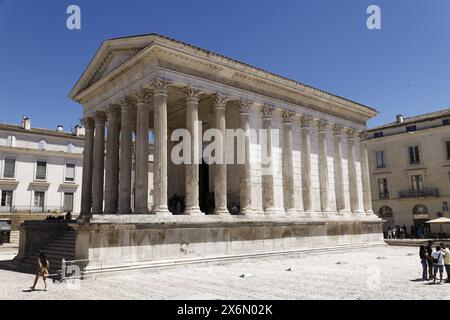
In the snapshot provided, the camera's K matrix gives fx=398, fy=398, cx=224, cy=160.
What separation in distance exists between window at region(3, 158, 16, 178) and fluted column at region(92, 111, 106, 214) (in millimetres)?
21234

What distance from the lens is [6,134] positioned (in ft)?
131

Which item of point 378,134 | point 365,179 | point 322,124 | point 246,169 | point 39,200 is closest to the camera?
point 246,169

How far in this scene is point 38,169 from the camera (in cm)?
4119

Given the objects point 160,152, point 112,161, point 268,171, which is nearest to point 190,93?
point 160,152

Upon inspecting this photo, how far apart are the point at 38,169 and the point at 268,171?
29.1 metres

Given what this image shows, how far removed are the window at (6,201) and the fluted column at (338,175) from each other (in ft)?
102

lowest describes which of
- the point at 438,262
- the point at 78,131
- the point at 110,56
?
the point at 438,262

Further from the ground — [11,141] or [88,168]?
[11,141]

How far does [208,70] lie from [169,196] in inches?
401

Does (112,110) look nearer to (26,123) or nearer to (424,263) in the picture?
(424,263)

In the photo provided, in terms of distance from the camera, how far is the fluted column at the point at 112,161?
21.9 m

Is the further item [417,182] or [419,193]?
[417,182]

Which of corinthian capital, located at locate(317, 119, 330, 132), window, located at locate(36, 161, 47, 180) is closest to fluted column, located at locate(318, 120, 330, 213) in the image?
corinthian capital, located at locate(317, 119, 330, 132)

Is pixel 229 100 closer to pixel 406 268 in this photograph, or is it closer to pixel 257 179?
pixel 257 179
